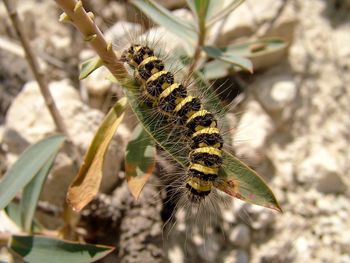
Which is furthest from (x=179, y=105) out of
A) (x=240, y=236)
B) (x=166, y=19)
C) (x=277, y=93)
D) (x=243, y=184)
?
(x=277, y=93)

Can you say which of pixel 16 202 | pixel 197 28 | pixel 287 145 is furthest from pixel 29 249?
pixel 287 145

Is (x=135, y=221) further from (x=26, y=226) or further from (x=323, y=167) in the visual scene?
(x=323, y=167)

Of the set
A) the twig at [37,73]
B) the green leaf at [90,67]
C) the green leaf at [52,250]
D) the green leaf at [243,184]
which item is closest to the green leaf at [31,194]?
the green leaf at [52,250]

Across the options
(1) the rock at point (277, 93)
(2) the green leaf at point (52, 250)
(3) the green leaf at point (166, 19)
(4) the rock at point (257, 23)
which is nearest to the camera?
(2) the green leaf at point (52, 250)

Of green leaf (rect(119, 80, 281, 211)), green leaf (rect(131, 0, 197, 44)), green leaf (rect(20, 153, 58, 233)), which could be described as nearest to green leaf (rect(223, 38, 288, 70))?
green leaf (rect(131, 0, 197, 44))

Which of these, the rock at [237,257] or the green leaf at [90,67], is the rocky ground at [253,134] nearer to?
the rock at [237,257]

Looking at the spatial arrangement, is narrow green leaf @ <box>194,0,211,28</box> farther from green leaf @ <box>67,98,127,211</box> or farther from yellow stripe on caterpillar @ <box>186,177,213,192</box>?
yellow stripe on caterpillar @ <box>186,177,213,192</box>

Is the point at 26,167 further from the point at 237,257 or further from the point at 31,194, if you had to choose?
the point at 237,257
